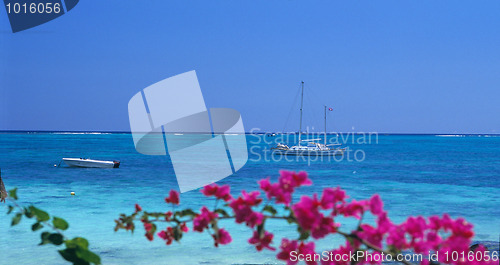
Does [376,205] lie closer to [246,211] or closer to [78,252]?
[246,211]

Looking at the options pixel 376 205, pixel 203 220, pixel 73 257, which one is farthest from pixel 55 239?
pixel 376 205

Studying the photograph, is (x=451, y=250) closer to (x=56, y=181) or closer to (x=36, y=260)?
(x=36, y=260)

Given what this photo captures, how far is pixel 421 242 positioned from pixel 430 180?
3400 centimetres

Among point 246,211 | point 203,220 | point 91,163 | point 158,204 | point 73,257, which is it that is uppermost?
point 246,211

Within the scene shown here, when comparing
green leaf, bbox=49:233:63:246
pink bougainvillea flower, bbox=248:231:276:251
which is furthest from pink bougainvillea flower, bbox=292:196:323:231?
green leaf, bbox=49:233:63:246

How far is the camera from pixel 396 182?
31.8m

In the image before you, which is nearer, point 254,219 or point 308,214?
point 308,214

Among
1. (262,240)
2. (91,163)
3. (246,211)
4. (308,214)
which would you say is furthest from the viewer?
(91,163)

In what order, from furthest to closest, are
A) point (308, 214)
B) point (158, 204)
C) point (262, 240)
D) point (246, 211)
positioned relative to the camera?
point (158, 204) → point (262, 240) → point (246, 211) → point (308, 214)

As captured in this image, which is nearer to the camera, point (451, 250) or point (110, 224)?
point (451, 250)

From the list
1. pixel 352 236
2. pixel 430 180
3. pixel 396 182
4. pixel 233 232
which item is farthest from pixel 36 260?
pixel 430 180

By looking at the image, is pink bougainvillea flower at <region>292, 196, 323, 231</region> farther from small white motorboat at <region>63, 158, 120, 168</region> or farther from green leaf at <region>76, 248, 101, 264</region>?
small white motorboat at <region>63, 158, 120, 168</region>

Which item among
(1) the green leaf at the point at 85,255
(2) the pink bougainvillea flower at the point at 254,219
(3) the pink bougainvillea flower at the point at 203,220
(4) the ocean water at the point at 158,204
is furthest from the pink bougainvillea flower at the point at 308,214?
(4) the ocean water at the point at 158,204

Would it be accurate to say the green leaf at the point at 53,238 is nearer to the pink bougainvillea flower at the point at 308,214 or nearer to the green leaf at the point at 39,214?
the green leaf at the point at 39,214
